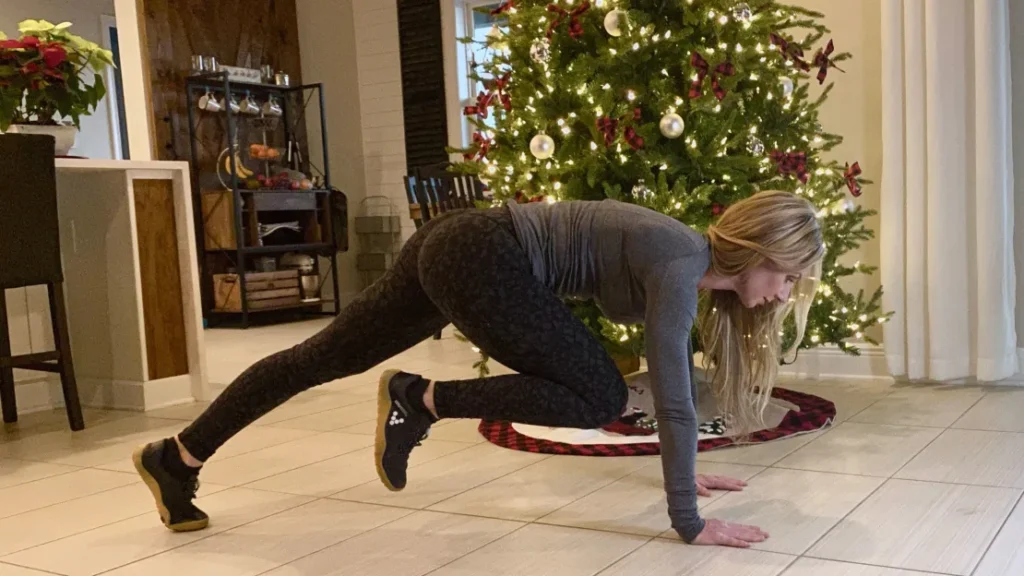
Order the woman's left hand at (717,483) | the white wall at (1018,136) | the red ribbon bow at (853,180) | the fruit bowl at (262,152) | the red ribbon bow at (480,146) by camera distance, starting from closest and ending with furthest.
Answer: the woman's left hand at (717,483) < the red ribbon bow at (853,180) < the red ribbon bow at (480,146) < the white wall at (1018,136) < the fruit bowl at (262,152)

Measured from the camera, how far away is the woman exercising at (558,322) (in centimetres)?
162

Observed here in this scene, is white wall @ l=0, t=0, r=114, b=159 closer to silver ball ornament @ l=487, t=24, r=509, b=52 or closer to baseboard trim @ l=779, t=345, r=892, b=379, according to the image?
silver ball ornament @ l=487, t=24, r=509, b=52

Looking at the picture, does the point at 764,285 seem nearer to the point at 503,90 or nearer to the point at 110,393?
the point at 503,90

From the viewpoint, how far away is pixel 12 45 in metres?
3.08

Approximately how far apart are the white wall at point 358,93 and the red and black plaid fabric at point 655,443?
4.31 m

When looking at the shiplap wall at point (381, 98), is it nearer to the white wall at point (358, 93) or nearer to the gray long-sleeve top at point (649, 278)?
the white wall at point (358, 93)

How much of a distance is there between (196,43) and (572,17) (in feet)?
15.0

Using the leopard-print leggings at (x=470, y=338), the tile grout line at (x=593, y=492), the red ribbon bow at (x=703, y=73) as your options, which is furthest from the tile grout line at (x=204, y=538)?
the red ribbon bow at (x=703, y=73)

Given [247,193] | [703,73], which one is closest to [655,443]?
[703,73]

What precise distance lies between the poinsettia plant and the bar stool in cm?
35

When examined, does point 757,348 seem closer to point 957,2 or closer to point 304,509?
point 304,509

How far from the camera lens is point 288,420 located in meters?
3.13

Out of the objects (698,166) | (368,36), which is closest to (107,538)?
(698,166)

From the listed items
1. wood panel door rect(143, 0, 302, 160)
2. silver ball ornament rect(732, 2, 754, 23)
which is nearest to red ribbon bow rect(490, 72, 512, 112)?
silver ball ornament rect(732, 2, 754, 23)
